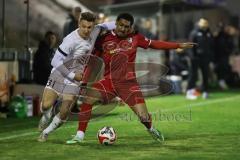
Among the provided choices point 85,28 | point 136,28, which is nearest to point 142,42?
point 85,28

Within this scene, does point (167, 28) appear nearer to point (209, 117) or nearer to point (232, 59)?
point (232, 59)

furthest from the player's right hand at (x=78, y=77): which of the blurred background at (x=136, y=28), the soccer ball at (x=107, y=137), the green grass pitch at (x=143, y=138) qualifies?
the blurred background at (x=136, y=28)

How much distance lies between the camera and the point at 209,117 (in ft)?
49.8

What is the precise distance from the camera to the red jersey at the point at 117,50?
1082 cm

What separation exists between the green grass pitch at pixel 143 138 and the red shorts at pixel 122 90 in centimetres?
67

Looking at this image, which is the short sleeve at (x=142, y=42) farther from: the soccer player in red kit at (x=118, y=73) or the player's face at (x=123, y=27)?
the player's face at (x=123, y=27)

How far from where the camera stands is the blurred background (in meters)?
16.6

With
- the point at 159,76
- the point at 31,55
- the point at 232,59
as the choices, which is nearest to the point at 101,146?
the point at 31,55

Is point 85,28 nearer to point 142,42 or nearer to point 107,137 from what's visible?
point 142,42

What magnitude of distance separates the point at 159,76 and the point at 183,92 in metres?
2.75

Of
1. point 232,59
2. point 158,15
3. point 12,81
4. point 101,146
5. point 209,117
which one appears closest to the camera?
point 101,146

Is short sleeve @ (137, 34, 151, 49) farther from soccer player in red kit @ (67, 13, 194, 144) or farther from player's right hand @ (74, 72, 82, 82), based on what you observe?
player's right hand @ (74, 72, 82, 82)

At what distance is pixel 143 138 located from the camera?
11609 mm

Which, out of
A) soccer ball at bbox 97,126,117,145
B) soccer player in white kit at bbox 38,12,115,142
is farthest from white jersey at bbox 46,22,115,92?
soccer ball at bbox 97,126,117,145
